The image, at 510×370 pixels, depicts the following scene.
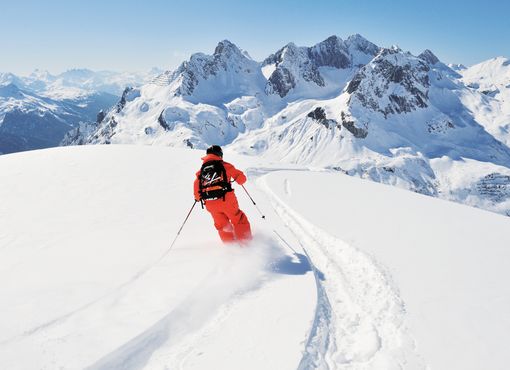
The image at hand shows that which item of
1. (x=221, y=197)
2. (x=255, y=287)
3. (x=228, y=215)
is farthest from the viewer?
(x=228, y=215)

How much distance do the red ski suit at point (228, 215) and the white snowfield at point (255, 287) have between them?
1.43 feet

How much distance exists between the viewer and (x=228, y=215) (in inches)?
386

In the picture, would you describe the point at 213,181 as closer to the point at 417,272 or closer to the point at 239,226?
the point at 239,226

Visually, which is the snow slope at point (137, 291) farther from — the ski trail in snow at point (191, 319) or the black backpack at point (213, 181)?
the black backpack at point (213, 181)

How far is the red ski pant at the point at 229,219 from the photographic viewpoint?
9.70 m

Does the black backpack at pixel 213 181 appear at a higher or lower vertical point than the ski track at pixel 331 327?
higher

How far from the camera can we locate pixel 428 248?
9180mm

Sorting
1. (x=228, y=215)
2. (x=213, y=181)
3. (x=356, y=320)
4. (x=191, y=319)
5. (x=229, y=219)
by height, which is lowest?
(x=356, y=320)

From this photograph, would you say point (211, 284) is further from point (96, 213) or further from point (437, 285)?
point (96, 213)

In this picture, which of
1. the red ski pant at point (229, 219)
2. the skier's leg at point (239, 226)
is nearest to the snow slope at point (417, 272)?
the skier's leg at point (239, 226)

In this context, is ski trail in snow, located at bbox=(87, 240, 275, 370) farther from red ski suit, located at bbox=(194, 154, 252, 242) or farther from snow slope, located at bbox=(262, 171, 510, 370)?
snow slope, located at bbox=(262, 171, 510, 370)

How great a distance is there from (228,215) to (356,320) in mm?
4414

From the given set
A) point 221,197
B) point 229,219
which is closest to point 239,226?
point 229,219

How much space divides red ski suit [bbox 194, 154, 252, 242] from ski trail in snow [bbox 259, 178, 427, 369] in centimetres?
191
